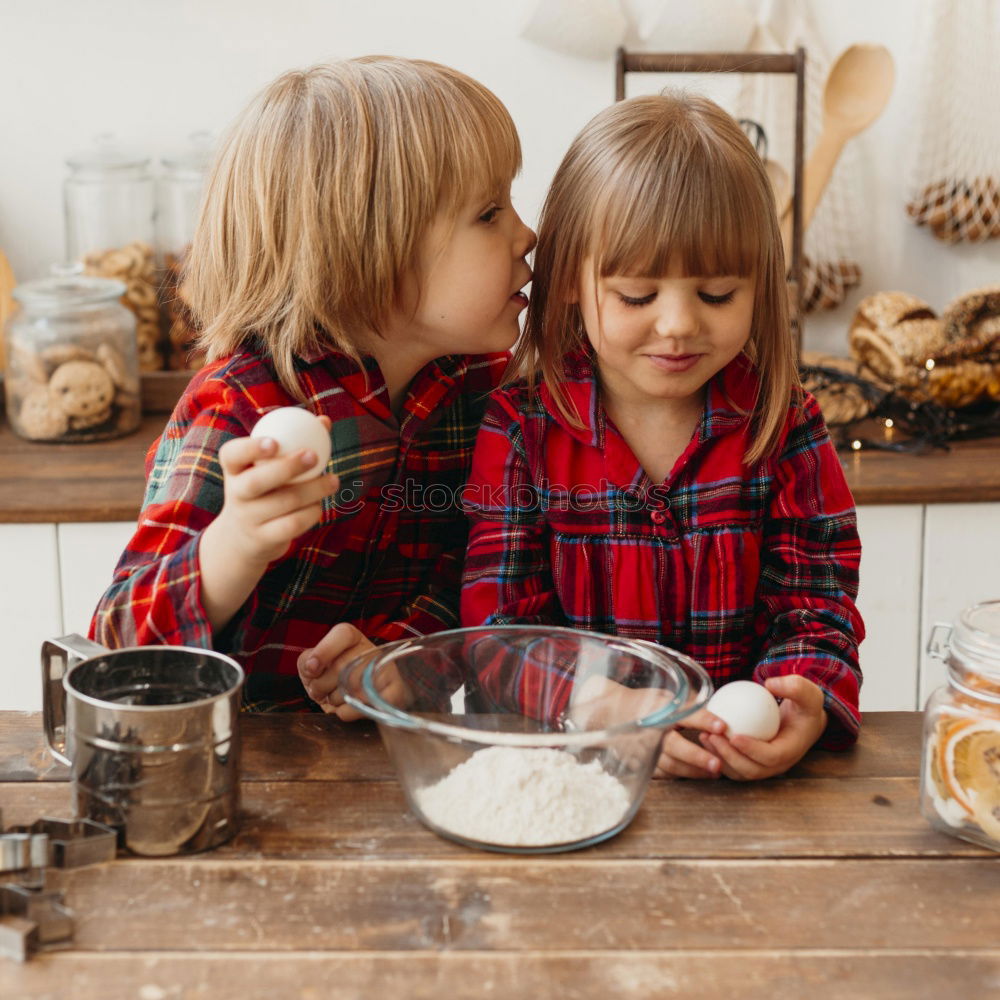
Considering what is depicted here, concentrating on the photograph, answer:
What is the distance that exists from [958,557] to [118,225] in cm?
150

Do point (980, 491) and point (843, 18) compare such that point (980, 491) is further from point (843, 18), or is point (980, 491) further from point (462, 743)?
point (462, 743)

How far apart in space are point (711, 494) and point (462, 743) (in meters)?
0.46

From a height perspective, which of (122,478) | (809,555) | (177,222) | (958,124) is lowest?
(122,478)

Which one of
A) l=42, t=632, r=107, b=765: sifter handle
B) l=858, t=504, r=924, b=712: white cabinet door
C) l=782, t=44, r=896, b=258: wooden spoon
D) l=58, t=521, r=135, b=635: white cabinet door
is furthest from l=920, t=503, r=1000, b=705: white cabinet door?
l=42, t=632, r=107, b=765: sifter handle

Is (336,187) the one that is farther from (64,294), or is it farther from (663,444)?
(64,294)

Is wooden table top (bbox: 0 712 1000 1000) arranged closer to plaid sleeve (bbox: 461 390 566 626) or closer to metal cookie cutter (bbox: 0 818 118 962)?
metal cookie cutter (bbox: 0 818 118 962)

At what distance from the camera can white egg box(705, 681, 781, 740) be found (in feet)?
2.95

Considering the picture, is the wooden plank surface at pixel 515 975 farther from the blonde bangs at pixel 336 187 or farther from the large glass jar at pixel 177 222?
the large glass jar at pixel 177 222

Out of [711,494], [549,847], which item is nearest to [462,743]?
[549,847]

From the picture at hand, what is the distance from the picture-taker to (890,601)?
1.98 m

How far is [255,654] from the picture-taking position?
122 centimetres

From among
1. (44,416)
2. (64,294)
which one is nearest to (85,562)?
(44,416)

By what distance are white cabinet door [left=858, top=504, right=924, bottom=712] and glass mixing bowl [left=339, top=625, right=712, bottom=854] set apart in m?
1.08

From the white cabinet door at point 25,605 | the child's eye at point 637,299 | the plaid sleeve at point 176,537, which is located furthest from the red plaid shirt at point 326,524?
the white cabinet door at point 25,605
